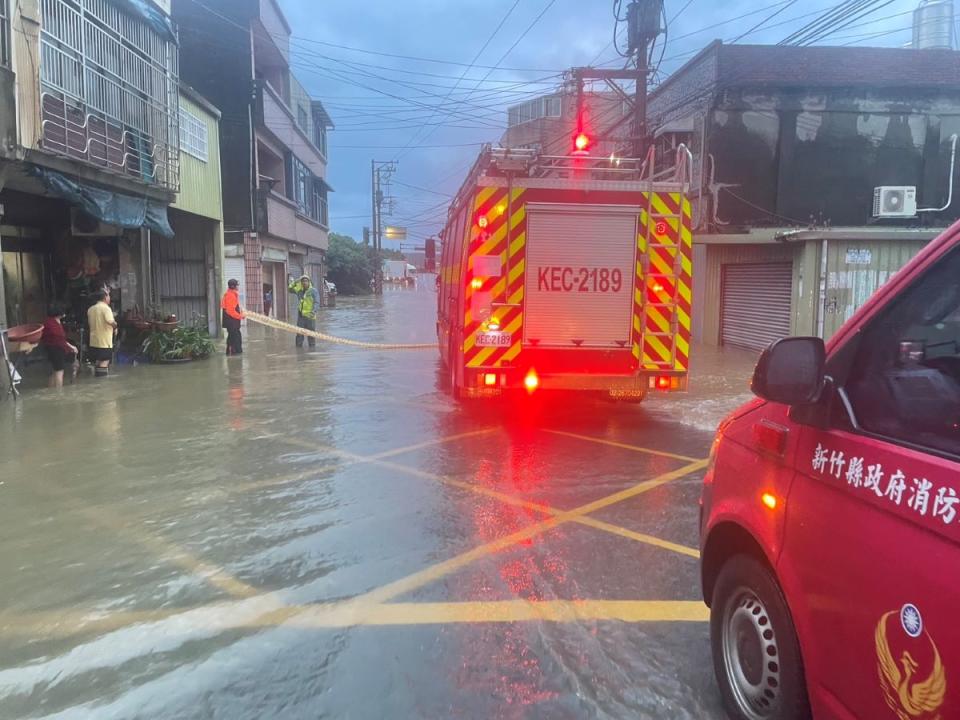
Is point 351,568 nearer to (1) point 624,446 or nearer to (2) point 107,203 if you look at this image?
(1) point 624,446

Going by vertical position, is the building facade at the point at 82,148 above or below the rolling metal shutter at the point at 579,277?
above

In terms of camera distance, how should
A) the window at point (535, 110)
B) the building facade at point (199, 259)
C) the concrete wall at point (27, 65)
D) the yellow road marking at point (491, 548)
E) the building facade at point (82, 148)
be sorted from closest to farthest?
1. the yellow road marking at point (491, 548)
2. the concrete wall at point (27, 65)
3. the building facade at point (82, 148)
4. the building facade at point (199, 259)
5. the window at point (535, 110)

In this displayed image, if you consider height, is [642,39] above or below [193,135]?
above

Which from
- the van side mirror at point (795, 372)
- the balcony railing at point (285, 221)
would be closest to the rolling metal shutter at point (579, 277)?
the van side mirror at point (795, 372)

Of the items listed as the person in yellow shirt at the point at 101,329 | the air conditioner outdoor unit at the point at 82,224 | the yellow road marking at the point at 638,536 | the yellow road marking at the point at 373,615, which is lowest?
the yellow road marking at the point at 373,615

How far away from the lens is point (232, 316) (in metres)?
16.1

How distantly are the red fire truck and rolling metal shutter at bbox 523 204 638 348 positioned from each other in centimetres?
1

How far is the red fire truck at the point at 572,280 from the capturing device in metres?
8.06

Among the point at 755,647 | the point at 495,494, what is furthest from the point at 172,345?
the point at 755,647

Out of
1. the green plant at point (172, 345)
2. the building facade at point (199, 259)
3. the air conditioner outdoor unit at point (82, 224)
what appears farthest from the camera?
the building facade at point (199, 259)

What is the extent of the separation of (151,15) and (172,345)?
617 cm

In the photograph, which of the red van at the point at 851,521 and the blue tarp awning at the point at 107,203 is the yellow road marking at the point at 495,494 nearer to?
the red van at the point at 851,521

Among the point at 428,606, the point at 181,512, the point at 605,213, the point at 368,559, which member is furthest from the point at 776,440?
the point at 605,213

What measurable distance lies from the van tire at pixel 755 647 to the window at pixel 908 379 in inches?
27.0
